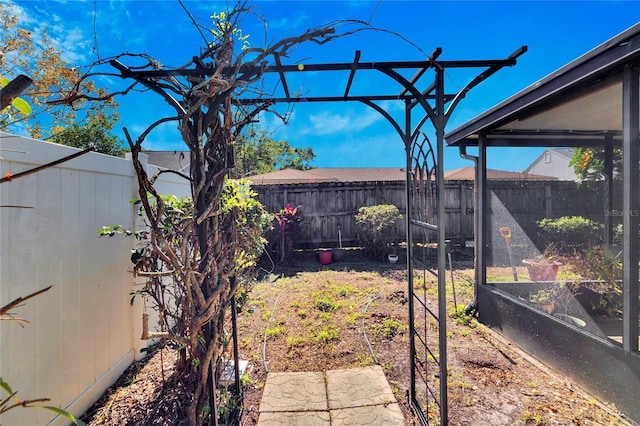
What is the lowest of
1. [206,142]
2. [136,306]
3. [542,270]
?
[136,306]

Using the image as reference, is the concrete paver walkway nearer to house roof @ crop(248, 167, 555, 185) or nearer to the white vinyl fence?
the white vinyl fence

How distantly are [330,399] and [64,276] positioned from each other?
6.69 feet

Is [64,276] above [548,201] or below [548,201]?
below

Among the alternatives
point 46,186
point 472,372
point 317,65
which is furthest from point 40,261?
point 472,372

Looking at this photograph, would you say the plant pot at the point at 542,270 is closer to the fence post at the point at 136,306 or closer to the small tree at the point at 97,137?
the fence post at the point at 136,306

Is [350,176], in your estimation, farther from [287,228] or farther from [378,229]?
[287,228]

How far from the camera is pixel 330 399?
2.38 m

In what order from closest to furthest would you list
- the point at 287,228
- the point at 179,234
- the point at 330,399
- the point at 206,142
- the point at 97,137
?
the point at 206,142
the point at 179,234
the point at 330,399
the point at 287,228
the point at 97,137

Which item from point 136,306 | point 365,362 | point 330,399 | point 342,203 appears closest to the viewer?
point 330,399

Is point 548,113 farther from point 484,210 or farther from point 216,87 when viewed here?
point 216,87

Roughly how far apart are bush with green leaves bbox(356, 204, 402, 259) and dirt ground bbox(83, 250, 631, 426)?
2.08 meters

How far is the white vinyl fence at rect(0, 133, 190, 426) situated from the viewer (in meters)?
1.55

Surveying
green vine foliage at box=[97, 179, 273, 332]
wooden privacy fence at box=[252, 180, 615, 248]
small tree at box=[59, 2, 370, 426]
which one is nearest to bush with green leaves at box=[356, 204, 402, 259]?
wooden privacy fence at box=[252, 180, 615, 248]

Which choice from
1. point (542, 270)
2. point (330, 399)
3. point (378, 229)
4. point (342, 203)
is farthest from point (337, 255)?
point (330, 399)
